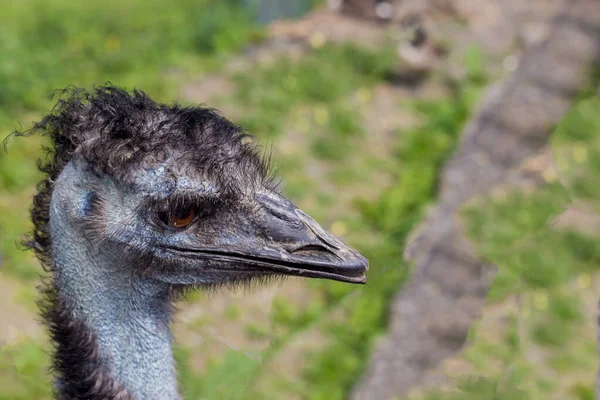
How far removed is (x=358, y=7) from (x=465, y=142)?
2.24m

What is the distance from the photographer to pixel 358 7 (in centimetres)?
721

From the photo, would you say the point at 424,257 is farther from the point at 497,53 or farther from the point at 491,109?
the point at 497,53

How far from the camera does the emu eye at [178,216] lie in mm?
1926

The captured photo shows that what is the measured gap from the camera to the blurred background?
3.86 m

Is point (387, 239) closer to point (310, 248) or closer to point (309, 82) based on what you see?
point (309, 82)

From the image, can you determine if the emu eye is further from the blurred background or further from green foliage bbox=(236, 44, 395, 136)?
green foliage bbox=(236, 44, 395, 136)

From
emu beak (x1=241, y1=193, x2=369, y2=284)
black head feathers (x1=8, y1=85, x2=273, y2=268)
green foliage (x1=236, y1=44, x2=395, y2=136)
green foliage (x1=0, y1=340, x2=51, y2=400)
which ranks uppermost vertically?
green foliage (x1=236, y1=44, x2=395, y2=136)

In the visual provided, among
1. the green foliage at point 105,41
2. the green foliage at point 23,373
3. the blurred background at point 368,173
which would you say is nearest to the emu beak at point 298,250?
the blurred background at point 368,173

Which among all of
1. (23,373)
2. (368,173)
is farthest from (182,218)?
(368,173)

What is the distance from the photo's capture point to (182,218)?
1.95 m

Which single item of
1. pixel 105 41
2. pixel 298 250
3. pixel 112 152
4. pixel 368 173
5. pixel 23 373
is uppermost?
pixel 105 41

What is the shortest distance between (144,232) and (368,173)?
3.70 m

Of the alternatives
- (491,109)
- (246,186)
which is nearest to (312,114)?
(491,109)

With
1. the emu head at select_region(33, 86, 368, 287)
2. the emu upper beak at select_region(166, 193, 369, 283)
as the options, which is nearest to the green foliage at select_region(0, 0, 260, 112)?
the emu head at select_region(33, 86, 368, 287)
